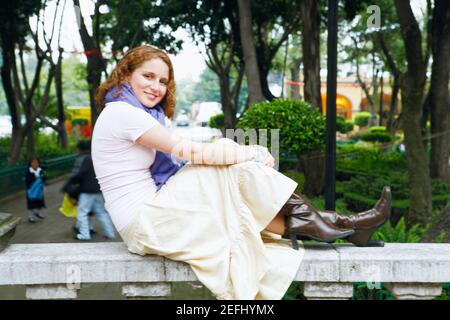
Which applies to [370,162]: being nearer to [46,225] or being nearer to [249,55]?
[249,55]

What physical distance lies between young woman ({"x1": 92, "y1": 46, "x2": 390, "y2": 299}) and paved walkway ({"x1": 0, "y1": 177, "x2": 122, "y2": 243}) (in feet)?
17.8

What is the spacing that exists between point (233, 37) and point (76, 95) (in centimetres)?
4325

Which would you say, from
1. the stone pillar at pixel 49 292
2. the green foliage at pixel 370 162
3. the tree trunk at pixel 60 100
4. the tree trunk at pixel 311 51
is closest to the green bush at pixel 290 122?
the tree trunk at pixel 311 51

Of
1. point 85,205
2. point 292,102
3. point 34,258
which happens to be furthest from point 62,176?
point 34,258

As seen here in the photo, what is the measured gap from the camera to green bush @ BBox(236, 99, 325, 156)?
6.45m

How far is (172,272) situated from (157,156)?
645 millimetres

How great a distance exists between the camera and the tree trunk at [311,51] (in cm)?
1012

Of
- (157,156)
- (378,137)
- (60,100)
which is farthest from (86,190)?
(378,137)

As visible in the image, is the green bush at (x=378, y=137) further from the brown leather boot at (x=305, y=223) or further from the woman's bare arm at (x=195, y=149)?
the woman's bare arm at (x=195, y=149)

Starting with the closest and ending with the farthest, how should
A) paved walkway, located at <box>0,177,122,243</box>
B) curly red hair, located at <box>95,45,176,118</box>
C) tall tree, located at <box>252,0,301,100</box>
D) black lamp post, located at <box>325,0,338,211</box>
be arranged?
curly red hair, located at <box>95,45,176,118</box> < black lamp post, located at <box>325,0,338,211</box> < paved walkway, located at <box>0,177,122,243</box> < tall tree, located at <box>252,0,301,100</box>

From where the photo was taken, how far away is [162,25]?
45.1 feet

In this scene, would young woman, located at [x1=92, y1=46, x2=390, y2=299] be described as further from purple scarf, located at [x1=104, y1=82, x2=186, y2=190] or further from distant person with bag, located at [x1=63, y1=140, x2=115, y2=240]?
distant person with bag, located at [x1=63, y1=140, x2=115, y2=240]

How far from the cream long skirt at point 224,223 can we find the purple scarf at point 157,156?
0.24 meters

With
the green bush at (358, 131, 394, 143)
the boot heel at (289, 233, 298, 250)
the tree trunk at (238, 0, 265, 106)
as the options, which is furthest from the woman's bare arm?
the green bush at (358, 131, 394, 143)
